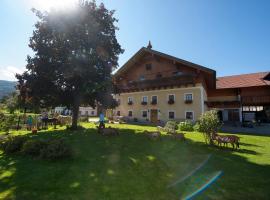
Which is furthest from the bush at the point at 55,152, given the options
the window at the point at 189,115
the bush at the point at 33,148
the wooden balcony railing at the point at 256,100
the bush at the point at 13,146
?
the wooden balcony railing at the point at 256,100

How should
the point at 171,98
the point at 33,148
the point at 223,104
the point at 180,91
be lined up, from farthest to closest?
the point at 171,98
the point at 223,104
the point at 180,91
the point at 33,148

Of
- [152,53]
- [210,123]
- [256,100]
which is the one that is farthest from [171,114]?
[210,123]

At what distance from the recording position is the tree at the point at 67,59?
18.1 meters

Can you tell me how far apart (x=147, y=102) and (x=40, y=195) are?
28024mm

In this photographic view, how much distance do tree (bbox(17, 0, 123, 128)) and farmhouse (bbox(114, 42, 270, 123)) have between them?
10.2m

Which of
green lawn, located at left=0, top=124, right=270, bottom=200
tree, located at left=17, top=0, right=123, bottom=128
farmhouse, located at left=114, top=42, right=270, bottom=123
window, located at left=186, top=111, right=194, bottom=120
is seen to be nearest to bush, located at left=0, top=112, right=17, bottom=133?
tree, located at left=17, top=0, right=123, bottom=128

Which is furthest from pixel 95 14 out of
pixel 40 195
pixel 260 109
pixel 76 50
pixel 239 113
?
pixel 260 109

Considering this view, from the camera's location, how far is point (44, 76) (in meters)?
18.1

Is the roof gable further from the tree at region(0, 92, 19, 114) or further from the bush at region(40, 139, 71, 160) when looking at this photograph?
the bush at region(40, 139, 71, 160)

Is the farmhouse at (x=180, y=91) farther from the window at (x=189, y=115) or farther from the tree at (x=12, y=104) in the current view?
the tree at (x=12, y=104)

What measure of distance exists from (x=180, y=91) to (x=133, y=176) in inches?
942

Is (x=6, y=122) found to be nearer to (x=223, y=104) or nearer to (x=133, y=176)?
(x=133, y=176)

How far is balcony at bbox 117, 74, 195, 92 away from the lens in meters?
27.6

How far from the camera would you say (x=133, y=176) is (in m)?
6.84
